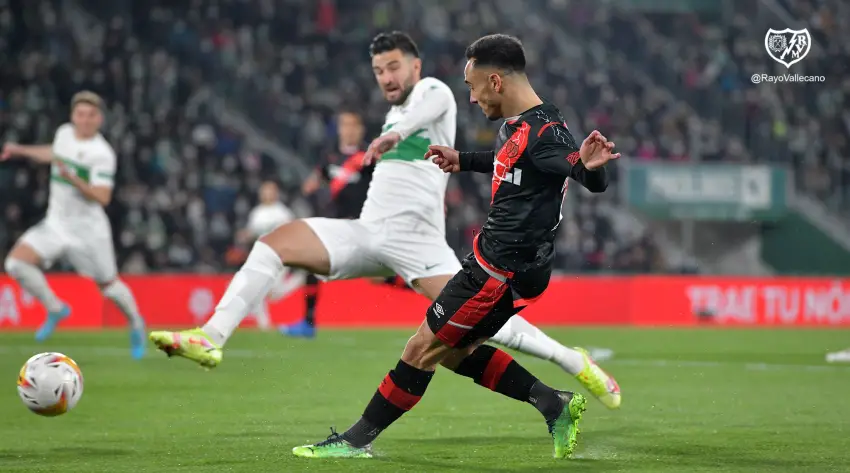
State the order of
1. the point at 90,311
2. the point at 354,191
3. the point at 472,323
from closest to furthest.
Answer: the point at 472,323 → the point at 354,191 → the point at 90,311

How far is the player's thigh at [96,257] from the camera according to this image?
1215 centimetres

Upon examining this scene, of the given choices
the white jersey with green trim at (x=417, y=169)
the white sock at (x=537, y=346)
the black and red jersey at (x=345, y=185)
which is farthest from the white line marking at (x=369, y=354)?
the white jersey with green trim at (x=417, y=169)

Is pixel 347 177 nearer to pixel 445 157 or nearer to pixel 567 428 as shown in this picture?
pixel 445 157

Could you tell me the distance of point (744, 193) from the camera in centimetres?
2303

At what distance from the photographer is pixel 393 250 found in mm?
7078

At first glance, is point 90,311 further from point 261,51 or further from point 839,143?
point 839,143

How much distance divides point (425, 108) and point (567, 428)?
7.02 feet

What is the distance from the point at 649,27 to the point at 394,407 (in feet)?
67.8

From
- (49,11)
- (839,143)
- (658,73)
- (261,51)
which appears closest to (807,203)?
(839,143)

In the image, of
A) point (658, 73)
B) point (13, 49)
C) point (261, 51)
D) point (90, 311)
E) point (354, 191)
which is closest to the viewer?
point (354, 191)

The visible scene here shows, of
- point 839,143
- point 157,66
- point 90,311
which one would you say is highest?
point 157,66

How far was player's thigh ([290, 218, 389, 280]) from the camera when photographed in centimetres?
671

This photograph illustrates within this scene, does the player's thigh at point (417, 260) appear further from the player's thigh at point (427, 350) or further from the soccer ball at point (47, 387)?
the soccer ball at point (47, 387)

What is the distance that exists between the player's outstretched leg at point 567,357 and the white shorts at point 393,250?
1.67 feet
